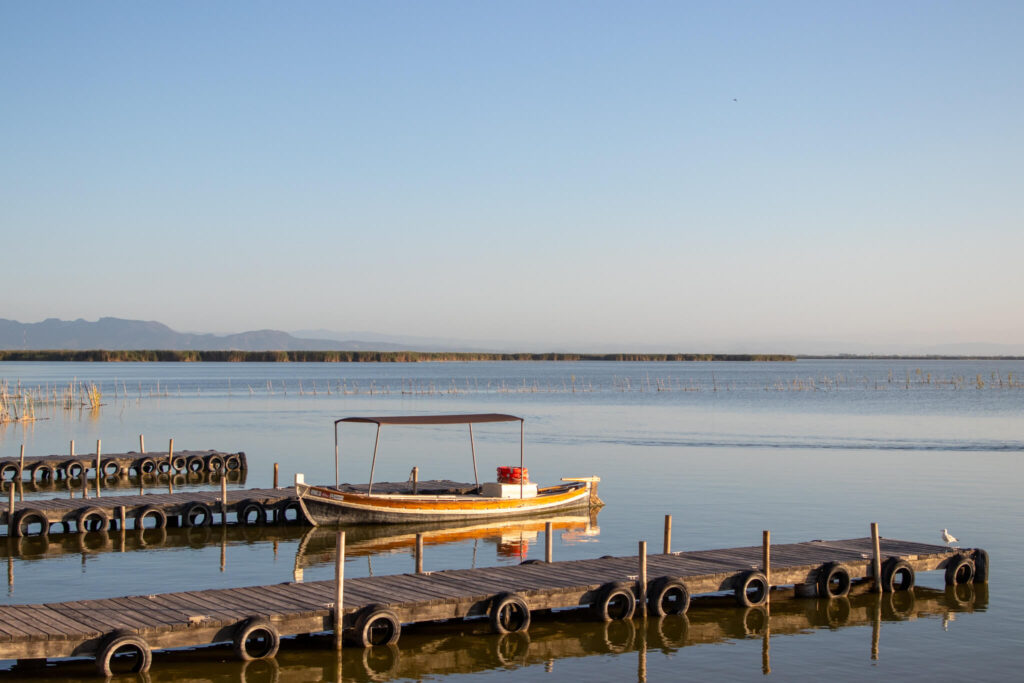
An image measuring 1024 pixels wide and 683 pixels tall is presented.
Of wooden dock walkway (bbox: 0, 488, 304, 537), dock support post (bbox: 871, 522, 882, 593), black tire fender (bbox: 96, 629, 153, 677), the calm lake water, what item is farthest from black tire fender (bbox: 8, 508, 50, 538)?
dock support post (bbox: 871, 522, 882, 593)

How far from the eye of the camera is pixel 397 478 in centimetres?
3862

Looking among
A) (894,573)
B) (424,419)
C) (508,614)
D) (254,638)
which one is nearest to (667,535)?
(894,573)

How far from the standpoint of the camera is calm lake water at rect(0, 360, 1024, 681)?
16594mm

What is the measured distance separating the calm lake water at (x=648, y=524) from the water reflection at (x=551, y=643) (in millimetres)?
52

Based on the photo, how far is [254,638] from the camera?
16047 mm

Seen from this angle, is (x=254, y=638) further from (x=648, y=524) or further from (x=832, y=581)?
(x=648, y=524)

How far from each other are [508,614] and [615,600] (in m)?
2.19

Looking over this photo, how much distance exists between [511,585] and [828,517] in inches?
576

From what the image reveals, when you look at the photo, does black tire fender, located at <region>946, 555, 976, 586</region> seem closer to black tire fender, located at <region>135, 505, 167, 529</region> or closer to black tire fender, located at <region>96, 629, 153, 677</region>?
black tire fender, located at <region>96, 629, 153, 677</region>

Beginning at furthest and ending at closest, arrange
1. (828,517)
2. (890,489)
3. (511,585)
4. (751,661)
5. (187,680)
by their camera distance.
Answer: (890,489) → (828,517) → (511,585) → (751,661) → (187,680)

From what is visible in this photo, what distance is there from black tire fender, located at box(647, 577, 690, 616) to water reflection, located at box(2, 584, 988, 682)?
7.5 inches

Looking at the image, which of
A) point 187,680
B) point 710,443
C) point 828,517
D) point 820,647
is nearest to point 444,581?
point 187,680

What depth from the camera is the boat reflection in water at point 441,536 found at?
1001 inches

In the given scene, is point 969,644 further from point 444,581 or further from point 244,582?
point 244,582
